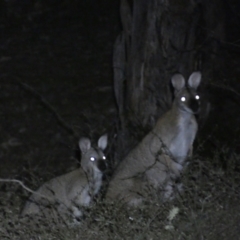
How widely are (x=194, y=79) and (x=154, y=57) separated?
3.57 feet

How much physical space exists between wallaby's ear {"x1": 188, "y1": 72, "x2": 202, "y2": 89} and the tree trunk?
2.07 ft

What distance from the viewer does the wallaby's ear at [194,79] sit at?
9.95 meters

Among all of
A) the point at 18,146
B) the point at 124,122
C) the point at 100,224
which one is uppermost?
the point at 100,224

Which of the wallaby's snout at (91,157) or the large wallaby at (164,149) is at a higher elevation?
the large wallaby at (164,149)

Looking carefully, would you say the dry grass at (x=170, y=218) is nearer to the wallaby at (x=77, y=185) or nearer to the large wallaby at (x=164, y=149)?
the large wallaby at (x=164, y=149)

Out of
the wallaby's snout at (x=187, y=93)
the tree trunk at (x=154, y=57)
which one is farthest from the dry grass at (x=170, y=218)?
the tree trunk at (x=154, y=57)

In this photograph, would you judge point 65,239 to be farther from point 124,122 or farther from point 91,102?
point 91,102

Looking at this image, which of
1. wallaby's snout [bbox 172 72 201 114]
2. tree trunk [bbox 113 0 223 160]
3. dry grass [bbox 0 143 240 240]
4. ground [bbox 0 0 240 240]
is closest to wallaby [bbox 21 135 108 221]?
ground [bbox 0 0 240 240]

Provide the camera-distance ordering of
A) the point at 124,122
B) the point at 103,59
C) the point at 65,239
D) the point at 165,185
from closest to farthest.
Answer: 1. the point at 65,239
2. the point at 165,185
3. the point at 124,122
4. the point at 103,59

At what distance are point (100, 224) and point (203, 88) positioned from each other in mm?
4727

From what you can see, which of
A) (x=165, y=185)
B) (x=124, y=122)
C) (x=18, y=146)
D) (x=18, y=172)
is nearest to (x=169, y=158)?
(x=165, y=185)

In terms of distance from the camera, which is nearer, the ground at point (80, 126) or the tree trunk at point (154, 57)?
the ground at point (80, 126)

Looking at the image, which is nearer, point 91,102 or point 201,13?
point 201,13

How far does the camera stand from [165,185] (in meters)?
8.81
